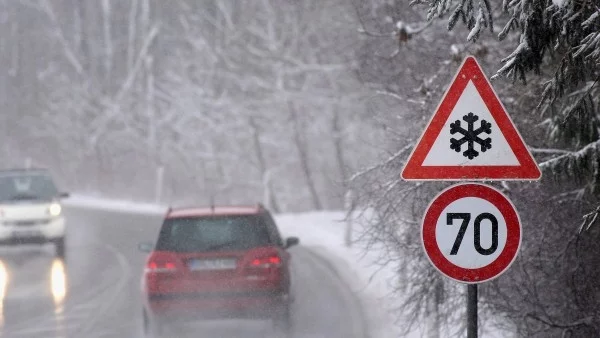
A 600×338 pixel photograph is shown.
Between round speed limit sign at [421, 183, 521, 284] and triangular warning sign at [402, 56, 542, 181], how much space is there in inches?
6.3

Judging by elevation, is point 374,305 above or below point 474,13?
below

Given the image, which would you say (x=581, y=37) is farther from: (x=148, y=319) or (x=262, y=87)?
(x=262, y=87)

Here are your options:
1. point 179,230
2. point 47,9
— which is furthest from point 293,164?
point 179,230

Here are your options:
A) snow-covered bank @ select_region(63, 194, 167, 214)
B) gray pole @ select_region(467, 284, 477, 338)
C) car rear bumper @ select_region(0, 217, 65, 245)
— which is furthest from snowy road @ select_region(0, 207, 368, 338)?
snow-covered bank @ select_region(63, 194, 167, 214)

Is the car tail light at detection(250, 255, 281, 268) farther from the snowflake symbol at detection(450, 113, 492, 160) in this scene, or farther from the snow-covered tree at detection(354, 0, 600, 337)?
the snowflake symbol at detection(450, 113, 492, 160)

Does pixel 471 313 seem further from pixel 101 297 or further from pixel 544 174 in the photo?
pixel 101 297

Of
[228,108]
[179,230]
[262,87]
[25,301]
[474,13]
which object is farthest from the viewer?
[228,108]

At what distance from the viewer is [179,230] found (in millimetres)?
12680

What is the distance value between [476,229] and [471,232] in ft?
0.12

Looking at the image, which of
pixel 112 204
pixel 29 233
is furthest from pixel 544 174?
pixel 112 204

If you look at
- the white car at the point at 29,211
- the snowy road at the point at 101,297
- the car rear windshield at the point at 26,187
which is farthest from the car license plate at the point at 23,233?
the car rear windshield at the point at 26,187

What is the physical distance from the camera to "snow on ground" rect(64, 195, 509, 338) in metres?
12.7

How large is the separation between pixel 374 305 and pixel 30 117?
51331mm

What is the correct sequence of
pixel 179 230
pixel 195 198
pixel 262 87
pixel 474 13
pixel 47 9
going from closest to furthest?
pixel 474 13 → pixel 179 230 → pixel 262 87 → pixel 195 198 → pixel 47 9
